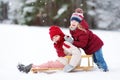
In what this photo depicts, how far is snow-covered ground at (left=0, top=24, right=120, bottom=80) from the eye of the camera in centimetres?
663

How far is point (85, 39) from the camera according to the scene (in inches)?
273

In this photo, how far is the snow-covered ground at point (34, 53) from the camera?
6633mm

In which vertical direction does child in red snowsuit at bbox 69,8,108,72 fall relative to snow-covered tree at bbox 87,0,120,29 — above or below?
above

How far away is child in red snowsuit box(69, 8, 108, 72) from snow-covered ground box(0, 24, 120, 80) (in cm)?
14

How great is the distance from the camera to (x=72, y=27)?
7000mm

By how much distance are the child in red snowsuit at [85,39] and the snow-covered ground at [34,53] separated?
0.14 meters

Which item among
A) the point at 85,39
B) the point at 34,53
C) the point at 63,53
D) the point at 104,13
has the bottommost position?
the point at 104,13

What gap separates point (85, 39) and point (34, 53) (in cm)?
248

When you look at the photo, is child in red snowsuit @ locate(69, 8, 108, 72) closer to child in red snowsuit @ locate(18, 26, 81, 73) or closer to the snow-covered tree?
child in red snowsuit @ locate(18, 26, 81, 73)

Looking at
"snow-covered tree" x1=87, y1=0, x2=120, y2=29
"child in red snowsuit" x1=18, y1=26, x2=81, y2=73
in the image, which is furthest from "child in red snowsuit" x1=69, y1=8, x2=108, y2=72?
"snow-covered tree" x1=87, y1=0, x2=120, y2=29

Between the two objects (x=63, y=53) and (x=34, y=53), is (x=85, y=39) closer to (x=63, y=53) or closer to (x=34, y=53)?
(x=63, y=53)

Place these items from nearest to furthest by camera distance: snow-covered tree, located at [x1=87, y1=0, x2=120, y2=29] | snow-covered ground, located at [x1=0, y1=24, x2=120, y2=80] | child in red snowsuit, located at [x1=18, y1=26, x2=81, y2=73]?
snow-covered ground, located at [x1=0, y1=24, x2=120, y2=80] → child in red snowsuit, located at [x1=18, y1=26, x2=81, y2=73] → snow-covered tree, located at [x1=87, y1=0, x2=120, y2=29]

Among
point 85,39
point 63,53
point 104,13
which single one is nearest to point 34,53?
point 63,53

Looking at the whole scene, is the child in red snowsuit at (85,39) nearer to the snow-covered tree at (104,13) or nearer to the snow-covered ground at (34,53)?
the snow-covered ground at (34,53)
